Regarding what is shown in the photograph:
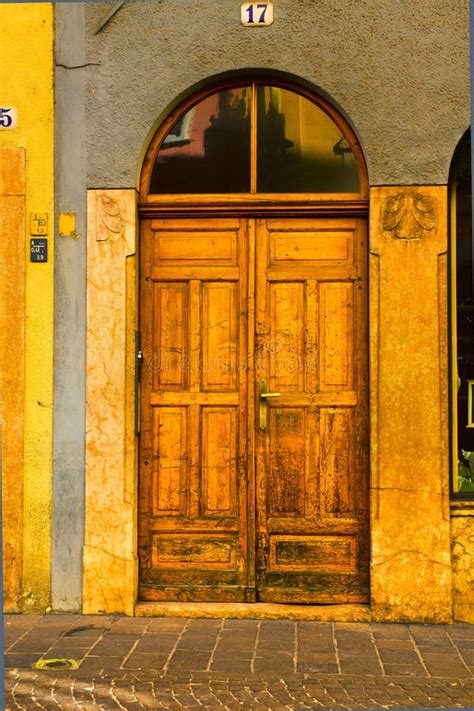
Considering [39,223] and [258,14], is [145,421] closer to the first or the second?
[39,223]

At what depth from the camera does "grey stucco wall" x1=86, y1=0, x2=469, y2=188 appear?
5.86 meters

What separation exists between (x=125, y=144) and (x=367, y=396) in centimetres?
248

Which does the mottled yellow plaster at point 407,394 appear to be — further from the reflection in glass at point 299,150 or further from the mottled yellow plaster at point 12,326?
the mottled yellow plaster at point 12,326

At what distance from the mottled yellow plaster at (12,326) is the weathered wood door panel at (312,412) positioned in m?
1.70

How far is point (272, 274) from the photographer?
608 centimetres

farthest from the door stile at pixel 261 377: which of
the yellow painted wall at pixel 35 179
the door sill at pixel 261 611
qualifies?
the yellow painted wall at pixel 35 179

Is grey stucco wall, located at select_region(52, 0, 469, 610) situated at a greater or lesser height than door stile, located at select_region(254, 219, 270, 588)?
greater

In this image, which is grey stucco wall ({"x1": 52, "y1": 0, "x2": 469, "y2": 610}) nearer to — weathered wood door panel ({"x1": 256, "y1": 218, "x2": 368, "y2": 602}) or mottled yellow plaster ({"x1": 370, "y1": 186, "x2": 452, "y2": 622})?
mottled yellow plaster ({"x1": 370, "y1": 186, "x2": 452, "y2": 622})

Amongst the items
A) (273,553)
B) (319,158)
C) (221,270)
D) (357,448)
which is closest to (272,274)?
(221,270)

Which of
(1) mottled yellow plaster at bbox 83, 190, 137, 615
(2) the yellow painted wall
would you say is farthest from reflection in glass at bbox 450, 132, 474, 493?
(2) the yellow painted wall

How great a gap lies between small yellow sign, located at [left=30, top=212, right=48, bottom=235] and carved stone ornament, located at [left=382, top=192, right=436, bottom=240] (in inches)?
94.0

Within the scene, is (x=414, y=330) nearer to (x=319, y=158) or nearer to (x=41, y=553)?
(x=319, y=158)

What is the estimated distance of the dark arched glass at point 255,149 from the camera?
20.0 ft

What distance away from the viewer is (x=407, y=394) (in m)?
5.83
